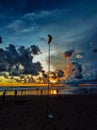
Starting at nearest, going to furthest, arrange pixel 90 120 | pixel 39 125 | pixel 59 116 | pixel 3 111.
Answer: pixel 39 125
pixel 90 120
pixel 59 116
pixel 3 111

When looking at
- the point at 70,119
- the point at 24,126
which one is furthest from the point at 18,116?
the point at 70,119

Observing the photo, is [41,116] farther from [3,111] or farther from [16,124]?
[3,111]

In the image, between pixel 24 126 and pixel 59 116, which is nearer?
pixel 24 126

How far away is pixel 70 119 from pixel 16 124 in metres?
5.41

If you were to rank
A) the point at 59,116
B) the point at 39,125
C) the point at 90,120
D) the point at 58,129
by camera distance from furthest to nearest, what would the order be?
the point at 59,116 → the point at 90,120 → the point at 39,125 → the point at 58,129

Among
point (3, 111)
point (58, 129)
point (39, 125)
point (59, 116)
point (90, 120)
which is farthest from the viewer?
point (3, 111)

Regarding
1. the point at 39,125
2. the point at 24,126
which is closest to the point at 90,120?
the point at 39,125

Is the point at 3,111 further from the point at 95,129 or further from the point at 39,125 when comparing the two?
the point at 95,129

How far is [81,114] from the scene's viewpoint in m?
24.8

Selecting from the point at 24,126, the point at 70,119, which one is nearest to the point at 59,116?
the point at 70,119

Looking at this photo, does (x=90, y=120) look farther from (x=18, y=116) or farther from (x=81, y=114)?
(x=18, y=116)

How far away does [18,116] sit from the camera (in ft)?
79.3

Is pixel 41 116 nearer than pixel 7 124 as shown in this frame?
No

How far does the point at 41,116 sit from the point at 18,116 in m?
2.55
